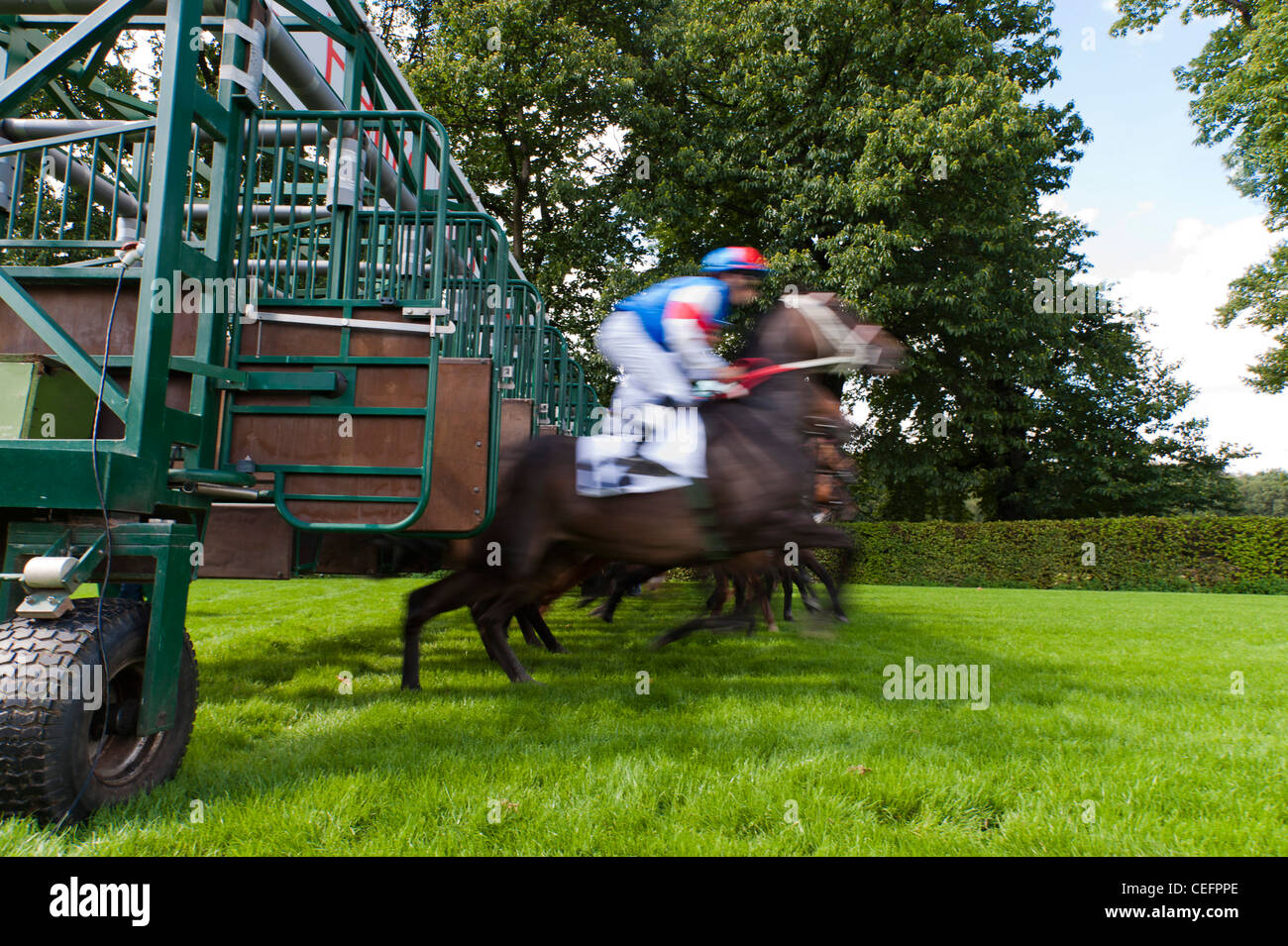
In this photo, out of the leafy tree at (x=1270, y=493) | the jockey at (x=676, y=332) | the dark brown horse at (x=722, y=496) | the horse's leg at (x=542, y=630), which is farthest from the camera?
the leafy tree at (x=1270, y=493)

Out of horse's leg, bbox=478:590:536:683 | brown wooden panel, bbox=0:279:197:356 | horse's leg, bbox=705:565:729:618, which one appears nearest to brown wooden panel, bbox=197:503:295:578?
brown wooden panel, bbox=0:279:197:356

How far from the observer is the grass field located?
8.11 feet

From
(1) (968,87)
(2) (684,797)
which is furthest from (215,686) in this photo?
(1) (968,87)

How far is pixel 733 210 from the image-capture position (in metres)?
20.8

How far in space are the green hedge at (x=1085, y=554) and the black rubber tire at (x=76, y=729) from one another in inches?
678

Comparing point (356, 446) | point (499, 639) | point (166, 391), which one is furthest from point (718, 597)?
point (166, 391)

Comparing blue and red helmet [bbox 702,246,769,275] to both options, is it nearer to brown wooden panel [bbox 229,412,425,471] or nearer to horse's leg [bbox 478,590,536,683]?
brown wooden panel [bbox 229,412,425,471]

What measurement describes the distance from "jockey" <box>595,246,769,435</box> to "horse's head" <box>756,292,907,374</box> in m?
0.21

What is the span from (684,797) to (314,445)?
7.20 feet

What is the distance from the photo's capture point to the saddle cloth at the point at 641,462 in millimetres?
3525

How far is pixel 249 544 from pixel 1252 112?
93.1ft
